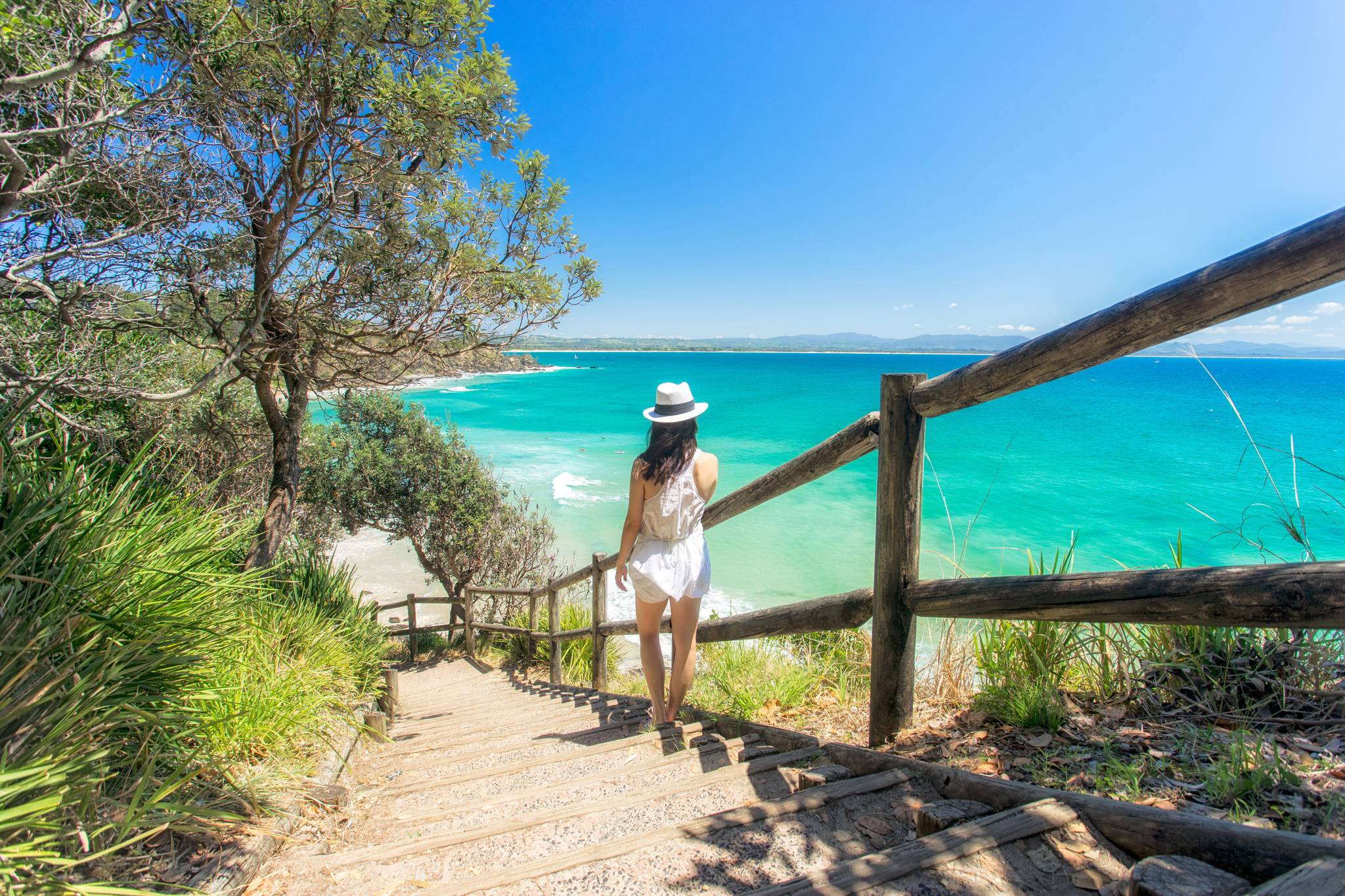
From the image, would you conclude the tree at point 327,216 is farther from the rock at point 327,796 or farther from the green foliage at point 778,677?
the green foliage at point 778,677

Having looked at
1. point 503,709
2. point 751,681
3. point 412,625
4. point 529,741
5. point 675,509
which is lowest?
point 412,625

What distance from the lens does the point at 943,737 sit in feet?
7.42

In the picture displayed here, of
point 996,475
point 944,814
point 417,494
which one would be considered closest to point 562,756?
point 944,814

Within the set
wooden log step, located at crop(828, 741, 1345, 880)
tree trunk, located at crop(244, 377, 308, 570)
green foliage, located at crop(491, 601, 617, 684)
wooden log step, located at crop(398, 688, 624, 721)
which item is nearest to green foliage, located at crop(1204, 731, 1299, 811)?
wooden log step, located at crop(828, 741, 1345, 880)

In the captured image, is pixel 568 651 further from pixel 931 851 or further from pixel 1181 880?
pixel 1181 880

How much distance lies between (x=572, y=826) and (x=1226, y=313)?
81.5 inches

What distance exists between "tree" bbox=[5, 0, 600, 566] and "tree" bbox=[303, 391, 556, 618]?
7.94m

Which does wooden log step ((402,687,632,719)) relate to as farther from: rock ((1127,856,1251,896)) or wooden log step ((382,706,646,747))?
rock ((1127,856,1251,896))

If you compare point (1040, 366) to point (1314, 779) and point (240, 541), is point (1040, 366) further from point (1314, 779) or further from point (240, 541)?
point (240, 541)

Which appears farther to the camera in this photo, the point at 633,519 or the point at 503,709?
the point at 503,709

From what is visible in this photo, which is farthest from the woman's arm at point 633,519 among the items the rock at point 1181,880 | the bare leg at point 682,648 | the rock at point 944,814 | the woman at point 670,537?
the rock at point 1181,880

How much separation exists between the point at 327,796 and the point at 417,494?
11.5 meters

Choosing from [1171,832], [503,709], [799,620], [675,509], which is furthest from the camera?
[503,709]

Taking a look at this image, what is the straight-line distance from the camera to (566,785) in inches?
88.9
